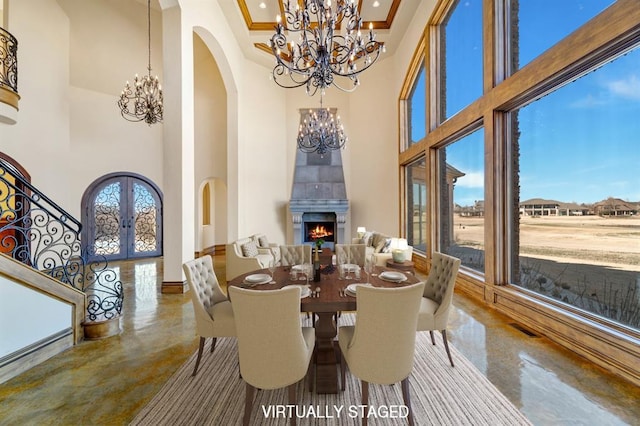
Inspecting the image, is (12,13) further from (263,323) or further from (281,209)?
(263,323)

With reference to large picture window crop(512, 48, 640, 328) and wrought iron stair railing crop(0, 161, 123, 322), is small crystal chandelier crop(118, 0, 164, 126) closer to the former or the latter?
wrought iron stair railing crop(0, 161, 123, 322)

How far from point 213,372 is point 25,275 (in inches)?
76.6

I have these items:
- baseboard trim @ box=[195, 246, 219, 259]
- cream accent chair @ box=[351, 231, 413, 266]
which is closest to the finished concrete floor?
cream accent chair @ box=[351, 231, 413, 266]

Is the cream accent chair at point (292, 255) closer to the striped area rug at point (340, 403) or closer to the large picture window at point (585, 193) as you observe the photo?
the striped area rug at point (340, 403)

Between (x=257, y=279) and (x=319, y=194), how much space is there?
20.4 ft

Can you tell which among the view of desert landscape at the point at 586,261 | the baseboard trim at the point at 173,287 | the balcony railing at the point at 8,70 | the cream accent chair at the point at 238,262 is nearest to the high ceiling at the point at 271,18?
the balcony railing at the point at 8,70

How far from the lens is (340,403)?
1.96m

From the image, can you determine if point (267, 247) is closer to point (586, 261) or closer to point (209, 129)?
point (209, 129)

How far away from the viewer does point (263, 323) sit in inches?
61.9

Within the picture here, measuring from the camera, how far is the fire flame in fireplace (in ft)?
27.8

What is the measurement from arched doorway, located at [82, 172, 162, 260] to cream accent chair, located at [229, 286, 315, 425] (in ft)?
25.4

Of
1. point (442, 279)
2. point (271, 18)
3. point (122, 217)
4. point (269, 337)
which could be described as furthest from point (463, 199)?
point (122, 217)

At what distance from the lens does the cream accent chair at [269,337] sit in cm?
155

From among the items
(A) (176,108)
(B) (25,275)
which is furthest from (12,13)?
(B) (25,275)
